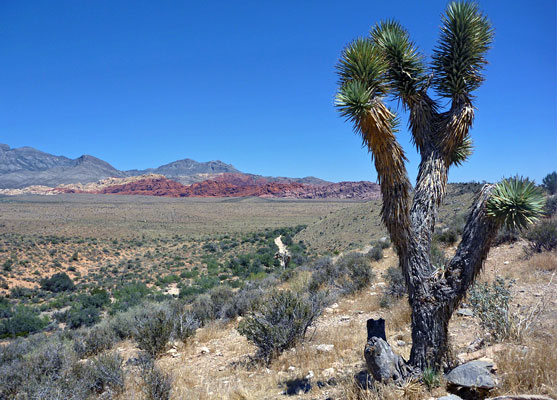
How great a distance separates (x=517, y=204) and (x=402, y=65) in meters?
2.47

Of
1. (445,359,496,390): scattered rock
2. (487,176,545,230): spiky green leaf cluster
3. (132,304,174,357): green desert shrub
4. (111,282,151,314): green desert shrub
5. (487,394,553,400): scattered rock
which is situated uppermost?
(487,176,545,230): spiky green leaf cluster

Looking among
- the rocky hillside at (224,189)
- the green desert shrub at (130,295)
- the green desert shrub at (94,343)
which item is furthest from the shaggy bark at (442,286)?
the rocky hillside at (224,189)

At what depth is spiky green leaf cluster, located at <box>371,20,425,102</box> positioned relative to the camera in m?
4.78

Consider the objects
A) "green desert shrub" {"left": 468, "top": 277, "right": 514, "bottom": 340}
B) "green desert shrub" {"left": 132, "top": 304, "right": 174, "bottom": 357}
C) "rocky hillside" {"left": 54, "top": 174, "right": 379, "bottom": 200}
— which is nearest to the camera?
"green desert shrub" {"left": 468, "top": 277, "right": 514, "bottom": 340}

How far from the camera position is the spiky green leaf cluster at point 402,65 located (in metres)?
4.78

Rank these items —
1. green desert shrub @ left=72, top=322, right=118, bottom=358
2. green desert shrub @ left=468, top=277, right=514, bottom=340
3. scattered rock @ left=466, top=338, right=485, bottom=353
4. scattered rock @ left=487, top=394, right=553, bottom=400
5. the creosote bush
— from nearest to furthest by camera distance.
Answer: scattered rock @ left=487, top=394, right=553, bottom=400
green desert shrub @ left=468, top=277, right=514, bottom=340
scattered rock @ left=466, top=338, right=485, bottom=353
green desert shrub @ left=72, top=322, right=118, bottom=358
the creosote bush

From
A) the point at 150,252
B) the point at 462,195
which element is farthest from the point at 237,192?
the point at 462,195

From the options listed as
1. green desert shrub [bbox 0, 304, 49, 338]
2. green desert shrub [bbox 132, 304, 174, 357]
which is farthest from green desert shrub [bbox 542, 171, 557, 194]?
green desert shrub [bbox 0, 304, 49, 338]

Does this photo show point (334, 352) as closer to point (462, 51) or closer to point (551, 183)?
point (462, 51)

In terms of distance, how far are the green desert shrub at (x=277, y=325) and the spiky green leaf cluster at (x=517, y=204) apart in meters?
4.25

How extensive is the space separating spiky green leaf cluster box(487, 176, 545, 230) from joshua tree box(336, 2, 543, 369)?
0.01 meters

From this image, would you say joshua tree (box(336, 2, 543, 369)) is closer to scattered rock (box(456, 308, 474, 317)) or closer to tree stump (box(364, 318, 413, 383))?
tree stump (box(364, 318, 413, 383))

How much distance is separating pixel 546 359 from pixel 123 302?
17.4m

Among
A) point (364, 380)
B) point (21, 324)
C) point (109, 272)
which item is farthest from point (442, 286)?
point (109, 272)
